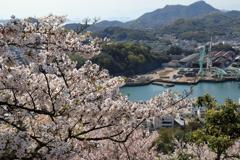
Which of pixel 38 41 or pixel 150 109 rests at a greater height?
pixel 38 41

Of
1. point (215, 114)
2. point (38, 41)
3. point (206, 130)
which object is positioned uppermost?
point (38, 41)

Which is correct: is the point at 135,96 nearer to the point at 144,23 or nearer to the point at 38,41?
the point at 38,41

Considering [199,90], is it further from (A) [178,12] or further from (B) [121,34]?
(A) [178,12]

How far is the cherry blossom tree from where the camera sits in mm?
1175

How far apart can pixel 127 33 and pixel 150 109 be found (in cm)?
4398

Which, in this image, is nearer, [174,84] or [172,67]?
[174,84]

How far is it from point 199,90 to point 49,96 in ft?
49.1

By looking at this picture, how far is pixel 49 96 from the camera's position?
1.42 m

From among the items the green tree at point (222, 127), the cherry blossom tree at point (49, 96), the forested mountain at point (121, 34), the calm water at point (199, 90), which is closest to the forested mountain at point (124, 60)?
the calm water at point (199, 90)

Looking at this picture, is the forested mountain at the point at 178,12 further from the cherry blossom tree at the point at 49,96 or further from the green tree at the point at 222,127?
the cherry blossom tree at the point at 49,96

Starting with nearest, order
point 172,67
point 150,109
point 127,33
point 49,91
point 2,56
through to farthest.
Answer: point 2,56 < point 49,91 < point 150,109 < point 172,67 < point 127,33

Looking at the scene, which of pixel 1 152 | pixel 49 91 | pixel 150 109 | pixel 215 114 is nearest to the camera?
pixel 1 152

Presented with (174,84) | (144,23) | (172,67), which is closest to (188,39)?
(172,67)

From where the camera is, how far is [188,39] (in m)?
45.2
